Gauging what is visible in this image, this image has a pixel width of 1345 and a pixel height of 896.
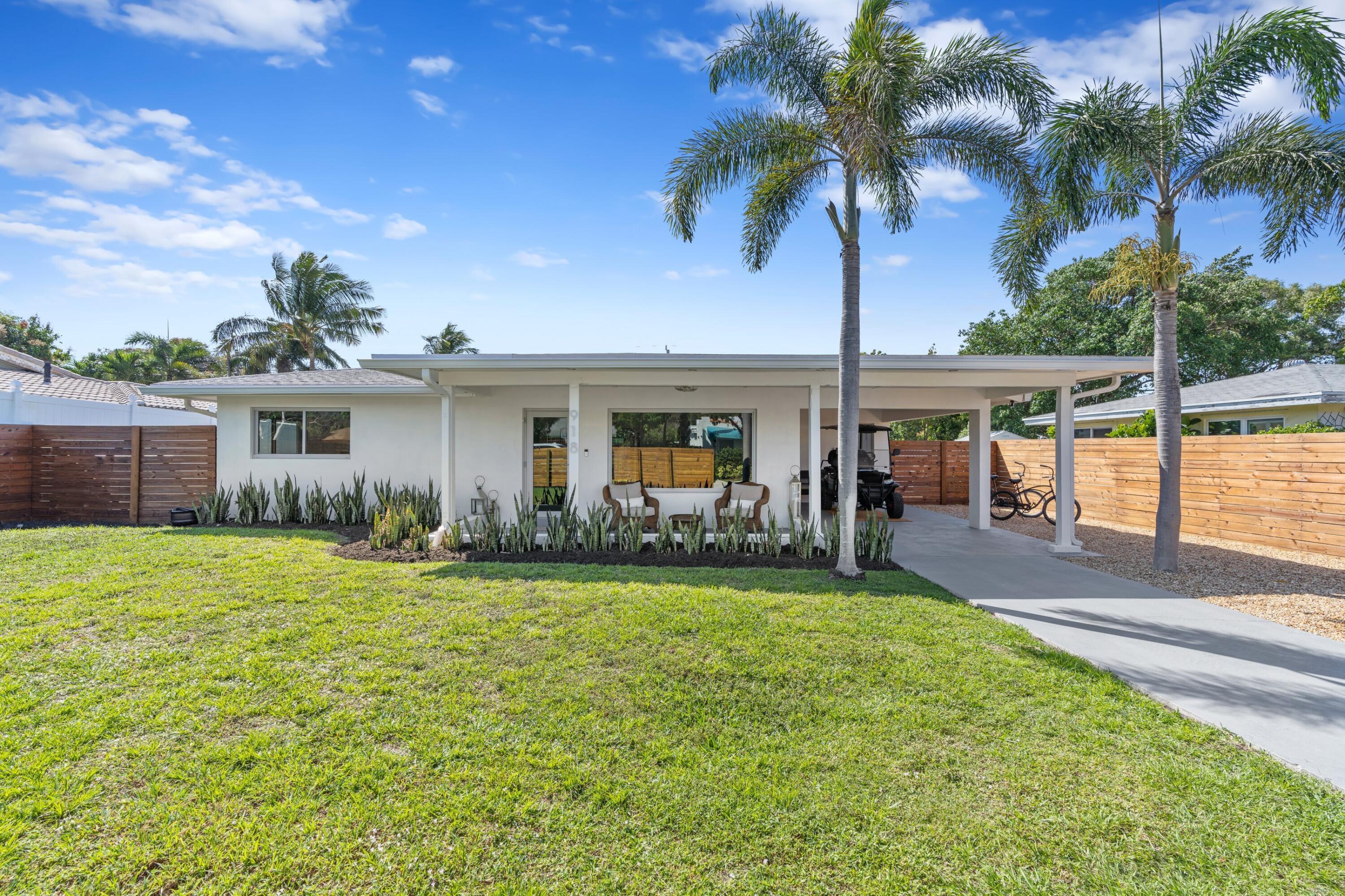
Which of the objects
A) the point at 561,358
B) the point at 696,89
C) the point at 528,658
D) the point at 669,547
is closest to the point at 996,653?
the point at 528,658

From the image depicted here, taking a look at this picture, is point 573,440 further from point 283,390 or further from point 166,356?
point 166,356

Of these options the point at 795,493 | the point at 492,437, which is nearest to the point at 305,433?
the point at 492,437

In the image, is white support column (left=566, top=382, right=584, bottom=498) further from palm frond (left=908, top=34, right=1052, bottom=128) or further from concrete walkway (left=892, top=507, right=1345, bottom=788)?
palm frond (left=908, top=34, right=1052, bottom=128)

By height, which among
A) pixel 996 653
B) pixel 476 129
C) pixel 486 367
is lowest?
pixel 996 653

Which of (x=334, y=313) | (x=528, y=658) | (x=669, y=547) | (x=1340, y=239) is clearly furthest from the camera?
(x=334, y=313)

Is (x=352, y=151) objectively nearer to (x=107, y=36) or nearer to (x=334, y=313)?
(x=107, y=36)

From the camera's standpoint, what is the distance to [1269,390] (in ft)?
46.0

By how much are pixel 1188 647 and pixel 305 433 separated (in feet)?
43.5

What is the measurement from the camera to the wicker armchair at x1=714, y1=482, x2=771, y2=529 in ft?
30.8

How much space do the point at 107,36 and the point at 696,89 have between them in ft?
26.5

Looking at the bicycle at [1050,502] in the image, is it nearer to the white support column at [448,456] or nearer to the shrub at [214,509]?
the white support column at [448,456]

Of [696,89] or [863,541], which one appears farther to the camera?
[696,89]

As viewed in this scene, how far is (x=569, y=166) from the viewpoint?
1026cm

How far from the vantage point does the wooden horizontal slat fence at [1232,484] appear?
817 cm
